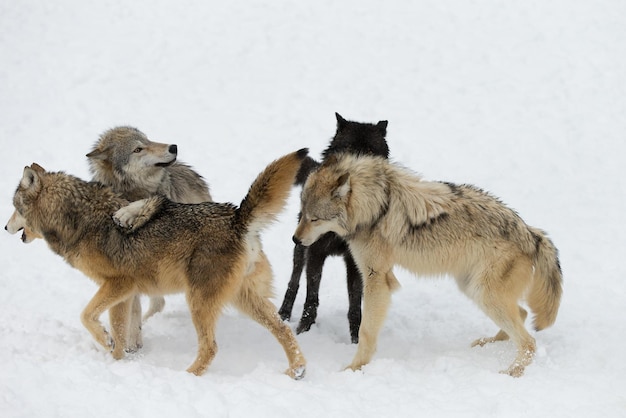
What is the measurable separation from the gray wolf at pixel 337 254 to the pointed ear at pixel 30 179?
8.73ft

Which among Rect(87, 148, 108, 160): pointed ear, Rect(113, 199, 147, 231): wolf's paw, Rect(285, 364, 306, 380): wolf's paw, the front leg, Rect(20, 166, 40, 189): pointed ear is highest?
Rect(87, 148, 108, 160): pointed ear

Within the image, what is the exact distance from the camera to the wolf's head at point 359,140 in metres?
7.75

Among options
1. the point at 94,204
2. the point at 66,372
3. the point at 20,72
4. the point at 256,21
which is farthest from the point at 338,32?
the point at 66,372

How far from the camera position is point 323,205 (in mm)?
6453

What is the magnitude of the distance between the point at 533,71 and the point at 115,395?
11207 millimetres

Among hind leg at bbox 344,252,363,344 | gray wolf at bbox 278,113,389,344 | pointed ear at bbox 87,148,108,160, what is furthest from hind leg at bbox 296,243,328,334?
pointed ear at bbox 87,148,108,160

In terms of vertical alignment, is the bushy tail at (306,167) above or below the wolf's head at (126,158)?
below

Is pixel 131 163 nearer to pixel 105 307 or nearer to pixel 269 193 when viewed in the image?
pixel 105 307

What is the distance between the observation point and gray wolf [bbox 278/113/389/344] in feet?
24.3

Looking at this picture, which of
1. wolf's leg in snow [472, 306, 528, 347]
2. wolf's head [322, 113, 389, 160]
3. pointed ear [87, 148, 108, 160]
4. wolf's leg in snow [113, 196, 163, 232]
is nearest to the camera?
wolf's leg in snow [113, 196, 163, 232]

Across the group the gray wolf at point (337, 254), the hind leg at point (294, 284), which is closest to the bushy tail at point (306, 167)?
the gray wolf at point (337, 254)

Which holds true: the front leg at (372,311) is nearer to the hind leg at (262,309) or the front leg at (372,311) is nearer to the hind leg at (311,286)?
the hind leg at (262,309)

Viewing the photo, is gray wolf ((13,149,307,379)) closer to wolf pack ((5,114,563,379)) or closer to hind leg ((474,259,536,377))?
wolf pack ((5,114,563,379))

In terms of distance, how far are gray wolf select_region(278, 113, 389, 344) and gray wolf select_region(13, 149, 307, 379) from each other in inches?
47.5
